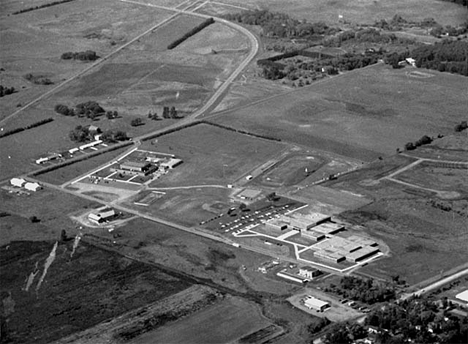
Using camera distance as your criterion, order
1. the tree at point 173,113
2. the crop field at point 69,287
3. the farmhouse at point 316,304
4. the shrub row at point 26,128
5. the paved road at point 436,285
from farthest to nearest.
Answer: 1. the tree at point 173,113
2. the shrub row at point 26,128
3. the paved road at point 436,285
4. the farmhouse at point 316,304
5. the crop field at point 69,287

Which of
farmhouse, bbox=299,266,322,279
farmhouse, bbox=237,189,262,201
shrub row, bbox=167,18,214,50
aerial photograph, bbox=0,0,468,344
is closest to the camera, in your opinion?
aerial photograph, bbox=0,0,468,344

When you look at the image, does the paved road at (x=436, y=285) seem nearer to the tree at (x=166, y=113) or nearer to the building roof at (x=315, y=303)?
the building roof at (x=315, y=303)

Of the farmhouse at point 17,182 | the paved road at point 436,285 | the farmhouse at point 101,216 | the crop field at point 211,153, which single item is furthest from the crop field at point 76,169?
the paved road at point 436,285

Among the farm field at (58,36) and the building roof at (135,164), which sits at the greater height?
the building roof at (135,164)

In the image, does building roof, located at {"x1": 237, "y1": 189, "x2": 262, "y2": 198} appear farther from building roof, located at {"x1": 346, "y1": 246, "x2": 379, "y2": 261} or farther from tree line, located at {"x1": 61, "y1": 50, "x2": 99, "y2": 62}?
tree line, located at {"x1": 61, "y1": 50, "x2": 99, "y2": 62}

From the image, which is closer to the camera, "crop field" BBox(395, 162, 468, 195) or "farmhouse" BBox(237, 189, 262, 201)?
"farmhouse" BBox(237, 189, 262, 201)

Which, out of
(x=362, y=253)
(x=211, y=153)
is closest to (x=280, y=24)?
(x=211, y=153)

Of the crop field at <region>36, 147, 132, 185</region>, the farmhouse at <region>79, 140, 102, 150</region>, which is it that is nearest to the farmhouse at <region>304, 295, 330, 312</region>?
the crop field at <region>36, 147, 132, 185</region>
